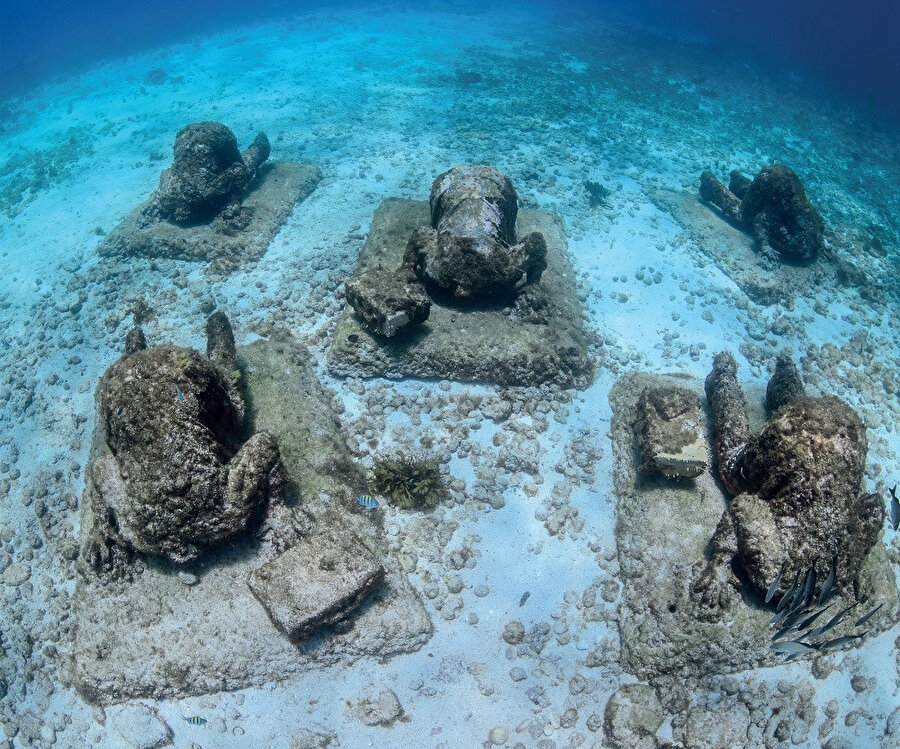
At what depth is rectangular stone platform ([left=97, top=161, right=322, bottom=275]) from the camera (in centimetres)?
1073

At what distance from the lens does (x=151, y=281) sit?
1046 centimetres

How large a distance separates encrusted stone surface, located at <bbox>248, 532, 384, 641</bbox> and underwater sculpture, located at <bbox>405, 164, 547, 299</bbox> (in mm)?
4619

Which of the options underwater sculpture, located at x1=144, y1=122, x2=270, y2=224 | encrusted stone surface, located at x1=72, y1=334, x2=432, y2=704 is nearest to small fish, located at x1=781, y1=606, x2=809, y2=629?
encrusted stone surface, located at x1=72, y1=334, x2=432, y2=704

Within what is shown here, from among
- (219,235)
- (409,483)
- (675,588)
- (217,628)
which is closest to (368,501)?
(409,483)

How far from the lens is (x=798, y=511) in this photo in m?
5.15

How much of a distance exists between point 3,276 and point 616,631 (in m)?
15.2

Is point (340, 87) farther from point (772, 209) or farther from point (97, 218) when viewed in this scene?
point (772, 209)

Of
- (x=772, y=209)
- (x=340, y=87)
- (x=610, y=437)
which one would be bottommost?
(x=610, y=437)

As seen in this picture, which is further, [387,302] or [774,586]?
[387,302]

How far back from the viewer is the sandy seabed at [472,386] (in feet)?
16.5

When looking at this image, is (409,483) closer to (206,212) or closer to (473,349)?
(473,349)

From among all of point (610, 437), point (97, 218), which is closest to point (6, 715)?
point (610, 437)

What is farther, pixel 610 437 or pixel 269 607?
pixel 610 437

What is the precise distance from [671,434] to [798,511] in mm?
1580
